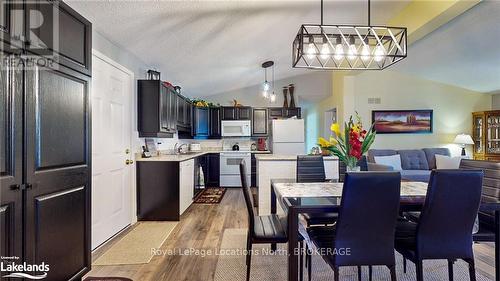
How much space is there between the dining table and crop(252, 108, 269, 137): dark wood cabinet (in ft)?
14.3

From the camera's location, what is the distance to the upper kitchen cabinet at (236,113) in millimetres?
6707

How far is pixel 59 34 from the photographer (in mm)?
1612

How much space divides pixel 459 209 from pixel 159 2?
2.86 m

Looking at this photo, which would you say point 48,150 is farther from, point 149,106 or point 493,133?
point 493,133

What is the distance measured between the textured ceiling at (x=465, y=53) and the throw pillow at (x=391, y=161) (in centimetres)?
200

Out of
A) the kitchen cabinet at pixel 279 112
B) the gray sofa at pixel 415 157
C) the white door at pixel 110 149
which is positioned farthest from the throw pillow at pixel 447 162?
the white door at pixel 110 149

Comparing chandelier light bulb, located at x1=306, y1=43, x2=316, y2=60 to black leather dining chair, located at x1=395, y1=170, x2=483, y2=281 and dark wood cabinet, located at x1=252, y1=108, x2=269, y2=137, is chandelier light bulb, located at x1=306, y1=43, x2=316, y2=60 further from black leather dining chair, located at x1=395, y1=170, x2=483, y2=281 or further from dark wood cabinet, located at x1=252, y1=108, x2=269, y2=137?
dark wood cabinet, located at x1=252, y1=108, x2=269, y2=137

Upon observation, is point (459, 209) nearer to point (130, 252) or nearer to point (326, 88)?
point (130, 252)

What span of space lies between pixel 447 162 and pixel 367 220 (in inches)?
204

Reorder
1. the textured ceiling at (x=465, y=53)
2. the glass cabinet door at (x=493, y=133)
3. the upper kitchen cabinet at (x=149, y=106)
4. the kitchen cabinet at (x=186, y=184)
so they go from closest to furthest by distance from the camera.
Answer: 1. the textured ceiling at (x=465, y=53)
2. the upper kitchen cabinet at (x=149, y=106)
3. the kitchen cabinet at (x=186, y=184)
4. the glass cabinet door at (x=493, y=133)

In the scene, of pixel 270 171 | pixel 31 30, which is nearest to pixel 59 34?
pixel 31 30

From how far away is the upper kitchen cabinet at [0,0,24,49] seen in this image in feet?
4.15

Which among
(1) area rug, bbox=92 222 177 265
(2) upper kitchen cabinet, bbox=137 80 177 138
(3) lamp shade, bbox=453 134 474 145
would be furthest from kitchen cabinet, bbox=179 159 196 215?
(3) lamp shade, bbox=453 134 474 145

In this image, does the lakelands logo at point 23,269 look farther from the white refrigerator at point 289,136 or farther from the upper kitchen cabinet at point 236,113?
the upper kitchen cabinet at point 236,113
